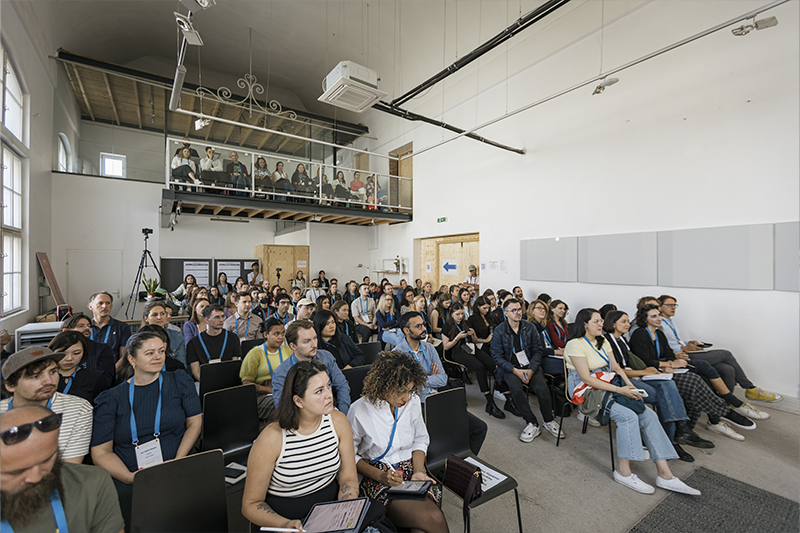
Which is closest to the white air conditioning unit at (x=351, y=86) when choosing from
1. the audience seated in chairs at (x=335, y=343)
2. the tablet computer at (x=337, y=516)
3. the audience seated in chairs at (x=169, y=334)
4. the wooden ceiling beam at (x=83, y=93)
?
the audience seated in chairs at (x=335, y=343)

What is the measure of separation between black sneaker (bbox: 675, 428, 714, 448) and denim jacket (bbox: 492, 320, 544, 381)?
131 cm

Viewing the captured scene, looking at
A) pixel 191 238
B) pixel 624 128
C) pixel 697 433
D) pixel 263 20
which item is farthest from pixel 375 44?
pixel 697 433

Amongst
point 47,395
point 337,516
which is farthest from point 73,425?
point 337,516

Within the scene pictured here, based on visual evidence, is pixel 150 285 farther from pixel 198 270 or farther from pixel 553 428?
pixel 553 428

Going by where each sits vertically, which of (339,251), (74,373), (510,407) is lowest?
(510,407)

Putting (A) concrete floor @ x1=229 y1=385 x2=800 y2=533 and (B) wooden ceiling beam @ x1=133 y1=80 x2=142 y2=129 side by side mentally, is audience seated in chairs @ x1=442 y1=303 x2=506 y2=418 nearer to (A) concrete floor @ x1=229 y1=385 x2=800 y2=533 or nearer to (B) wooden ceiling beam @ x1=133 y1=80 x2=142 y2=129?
(A) concrete floor @ x1=229 y1=385 x2=800 y2=533

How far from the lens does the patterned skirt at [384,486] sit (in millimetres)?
1711

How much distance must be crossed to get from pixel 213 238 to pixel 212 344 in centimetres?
839

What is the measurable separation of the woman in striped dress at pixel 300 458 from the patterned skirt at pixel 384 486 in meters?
0.19

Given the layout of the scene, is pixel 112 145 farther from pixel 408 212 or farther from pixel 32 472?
pixel 32 472

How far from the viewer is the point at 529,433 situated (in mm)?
3225

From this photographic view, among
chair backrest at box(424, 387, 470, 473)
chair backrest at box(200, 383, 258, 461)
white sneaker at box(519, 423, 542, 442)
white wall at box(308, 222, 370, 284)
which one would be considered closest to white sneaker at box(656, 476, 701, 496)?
white sneaker at box(519, 423, 542, 442)

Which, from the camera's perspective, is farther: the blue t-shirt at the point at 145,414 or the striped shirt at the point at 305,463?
→ the blue t-shirt at the point at 145,414

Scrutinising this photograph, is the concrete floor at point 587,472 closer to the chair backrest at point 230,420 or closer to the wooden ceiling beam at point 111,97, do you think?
the chair backrest at point 230,420
